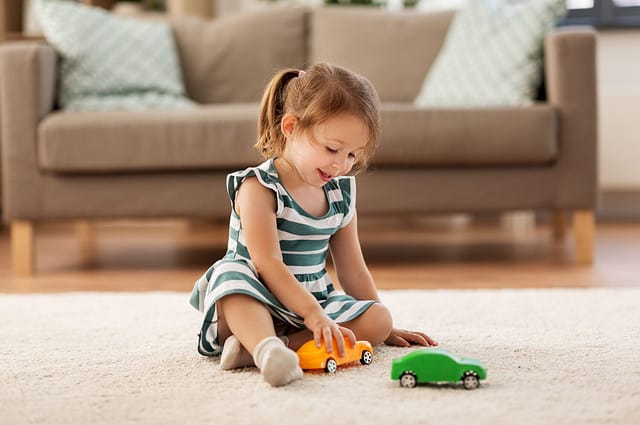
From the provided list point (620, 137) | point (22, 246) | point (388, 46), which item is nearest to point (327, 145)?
point (22, 246)

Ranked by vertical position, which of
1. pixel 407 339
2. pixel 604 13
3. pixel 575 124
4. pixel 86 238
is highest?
pixel 604 13

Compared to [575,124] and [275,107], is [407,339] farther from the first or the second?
[575,124]

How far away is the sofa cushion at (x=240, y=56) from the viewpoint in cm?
347

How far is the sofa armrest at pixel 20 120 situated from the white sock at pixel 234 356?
5.03 feet

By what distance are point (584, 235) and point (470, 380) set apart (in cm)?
167

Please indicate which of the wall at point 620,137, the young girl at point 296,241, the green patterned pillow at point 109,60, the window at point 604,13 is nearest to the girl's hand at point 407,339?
the young girl at point 296,241

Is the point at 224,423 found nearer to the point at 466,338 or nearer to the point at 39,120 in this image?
the point at 466,338

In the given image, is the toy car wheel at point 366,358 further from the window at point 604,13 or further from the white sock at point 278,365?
the window at point 604,13

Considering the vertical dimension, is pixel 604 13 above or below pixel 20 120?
above

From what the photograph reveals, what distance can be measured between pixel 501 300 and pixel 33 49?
1589 millimetres

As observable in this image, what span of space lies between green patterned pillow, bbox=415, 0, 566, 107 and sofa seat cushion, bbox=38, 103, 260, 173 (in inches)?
24.9

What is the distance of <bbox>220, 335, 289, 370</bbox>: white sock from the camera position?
4.63 ft

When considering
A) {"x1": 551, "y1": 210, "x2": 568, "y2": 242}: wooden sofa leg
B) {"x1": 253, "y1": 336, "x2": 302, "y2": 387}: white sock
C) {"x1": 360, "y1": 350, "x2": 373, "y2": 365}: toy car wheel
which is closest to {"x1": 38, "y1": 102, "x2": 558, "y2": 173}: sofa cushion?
{"x1": 551, "y1": 210, "x2": 568, "y2": 242}: wooden sofa leg

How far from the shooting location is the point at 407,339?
1.61 metres
